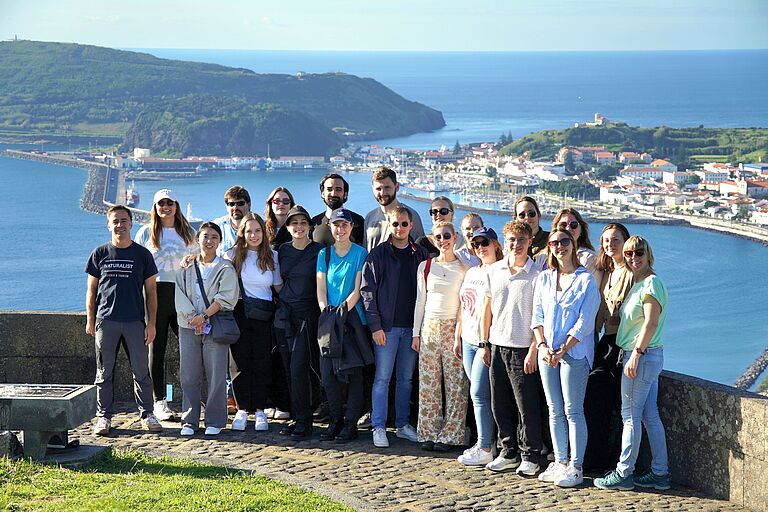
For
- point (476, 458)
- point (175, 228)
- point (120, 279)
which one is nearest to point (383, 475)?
point (476, 458)

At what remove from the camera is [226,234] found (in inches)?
278

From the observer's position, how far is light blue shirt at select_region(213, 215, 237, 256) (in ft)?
22.8

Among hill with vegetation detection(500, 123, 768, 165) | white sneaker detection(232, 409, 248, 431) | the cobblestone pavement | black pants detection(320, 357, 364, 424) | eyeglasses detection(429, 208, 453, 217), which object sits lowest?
the cobblestone pavement

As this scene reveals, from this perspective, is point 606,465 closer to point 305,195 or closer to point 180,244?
point 180,244

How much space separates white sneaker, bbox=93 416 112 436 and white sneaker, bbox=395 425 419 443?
65.0 inches

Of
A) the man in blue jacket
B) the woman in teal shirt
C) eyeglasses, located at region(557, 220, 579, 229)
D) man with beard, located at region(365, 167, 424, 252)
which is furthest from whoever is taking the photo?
man with beard, located at region(365, 167, 424, 252)

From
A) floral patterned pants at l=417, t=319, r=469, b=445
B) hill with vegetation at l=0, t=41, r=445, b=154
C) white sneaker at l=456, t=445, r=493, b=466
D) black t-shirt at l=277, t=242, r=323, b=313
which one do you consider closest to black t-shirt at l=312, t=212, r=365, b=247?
black t-shirt at l=277, t=242, r=323, b=313

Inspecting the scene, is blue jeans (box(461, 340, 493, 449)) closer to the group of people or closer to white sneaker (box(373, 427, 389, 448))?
the group of people

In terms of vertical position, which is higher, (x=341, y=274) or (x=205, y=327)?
(x=341, y=274)

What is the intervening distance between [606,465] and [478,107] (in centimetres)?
17491

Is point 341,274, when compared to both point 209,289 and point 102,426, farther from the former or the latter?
point 102,426

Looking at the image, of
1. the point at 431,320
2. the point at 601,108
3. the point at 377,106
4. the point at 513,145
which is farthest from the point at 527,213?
the point at 601,108

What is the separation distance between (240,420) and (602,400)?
6.93 ft

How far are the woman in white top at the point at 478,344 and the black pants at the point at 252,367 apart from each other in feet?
4.24
